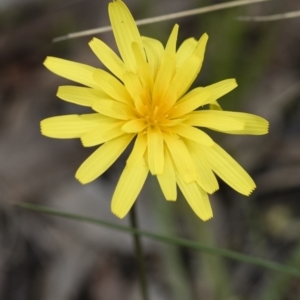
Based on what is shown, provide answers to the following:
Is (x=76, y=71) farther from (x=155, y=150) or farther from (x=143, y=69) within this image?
(x=155, y=150)

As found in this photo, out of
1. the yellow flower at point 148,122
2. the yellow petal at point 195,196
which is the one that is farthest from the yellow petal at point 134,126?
the yellow petal at point 195,196

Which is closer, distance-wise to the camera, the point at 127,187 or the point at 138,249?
the point at 127,187

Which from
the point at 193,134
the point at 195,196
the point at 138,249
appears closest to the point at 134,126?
the point at 193,134

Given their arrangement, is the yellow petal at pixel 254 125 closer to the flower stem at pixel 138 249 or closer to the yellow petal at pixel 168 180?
the yellow petal at pixel 168 180

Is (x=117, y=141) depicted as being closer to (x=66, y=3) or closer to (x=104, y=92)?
(x=104, y=92)

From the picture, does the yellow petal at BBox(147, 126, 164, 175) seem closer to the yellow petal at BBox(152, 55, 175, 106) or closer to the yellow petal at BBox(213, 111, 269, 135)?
the yellow petal at BBox(152, 55, 175, 106)

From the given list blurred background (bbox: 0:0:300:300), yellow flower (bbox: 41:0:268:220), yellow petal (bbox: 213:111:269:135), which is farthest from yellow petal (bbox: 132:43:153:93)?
blurred background (bbox: 0:0:300:300)
